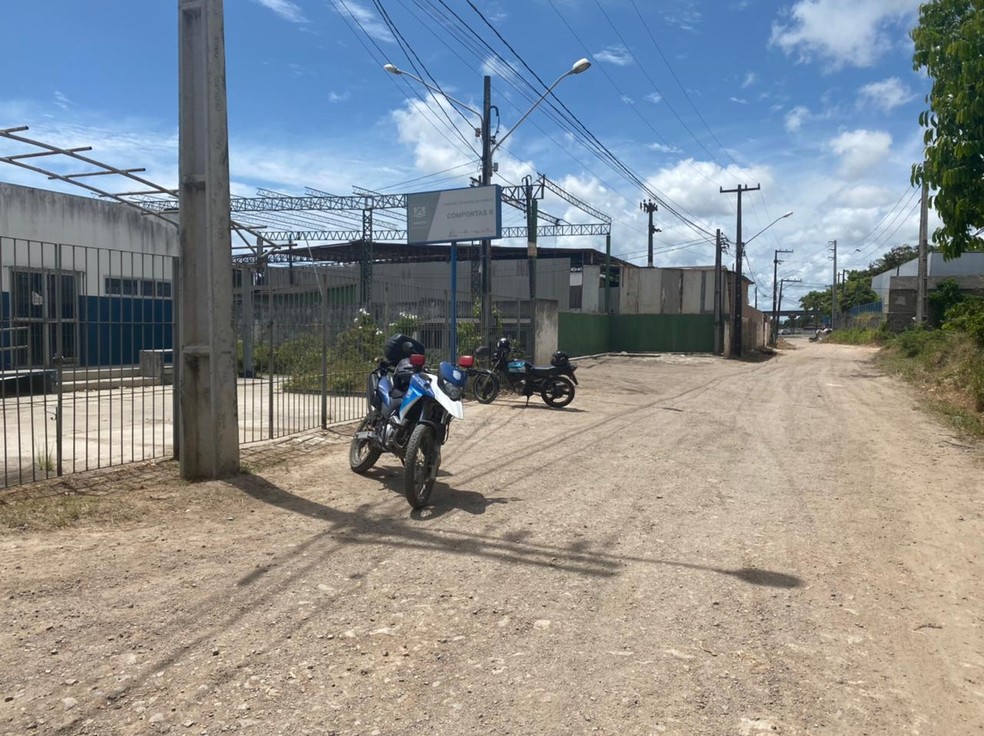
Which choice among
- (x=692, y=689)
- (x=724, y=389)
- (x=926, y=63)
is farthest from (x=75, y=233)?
(x=692, y=689)

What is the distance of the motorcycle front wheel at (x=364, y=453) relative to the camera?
7316mm

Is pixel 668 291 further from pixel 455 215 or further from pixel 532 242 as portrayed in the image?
pixel 455 215

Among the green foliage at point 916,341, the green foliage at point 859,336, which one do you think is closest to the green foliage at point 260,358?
the green foliage at point 916,341

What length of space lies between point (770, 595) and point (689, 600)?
48cm

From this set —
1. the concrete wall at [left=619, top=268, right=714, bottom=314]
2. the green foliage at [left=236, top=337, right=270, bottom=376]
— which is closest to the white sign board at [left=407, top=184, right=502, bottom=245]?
the green foliage at [left=236, top=337, right=270, bottom=376]

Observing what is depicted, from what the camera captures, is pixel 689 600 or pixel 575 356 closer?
pixel 689 600

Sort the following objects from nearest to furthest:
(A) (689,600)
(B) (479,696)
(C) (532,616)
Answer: (B) (479,696)
(C) (532,616)
(A) (689,600)

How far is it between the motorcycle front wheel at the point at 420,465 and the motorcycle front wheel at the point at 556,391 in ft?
25.4

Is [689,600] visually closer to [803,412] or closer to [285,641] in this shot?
[285,641]

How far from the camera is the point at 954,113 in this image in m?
9.05

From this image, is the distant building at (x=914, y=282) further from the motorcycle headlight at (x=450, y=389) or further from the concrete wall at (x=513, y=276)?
the motorcycle headlight at (x=450, y=389)

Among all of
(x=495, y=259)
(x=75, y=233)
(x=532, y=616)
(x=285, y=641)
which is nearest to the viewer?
(x=285, y=641)

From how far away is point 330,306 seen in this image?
33.2 ft

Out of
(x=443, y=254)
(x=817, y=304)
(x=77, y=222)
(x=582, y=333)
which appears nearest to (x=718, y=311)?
(x=582, y=333)
